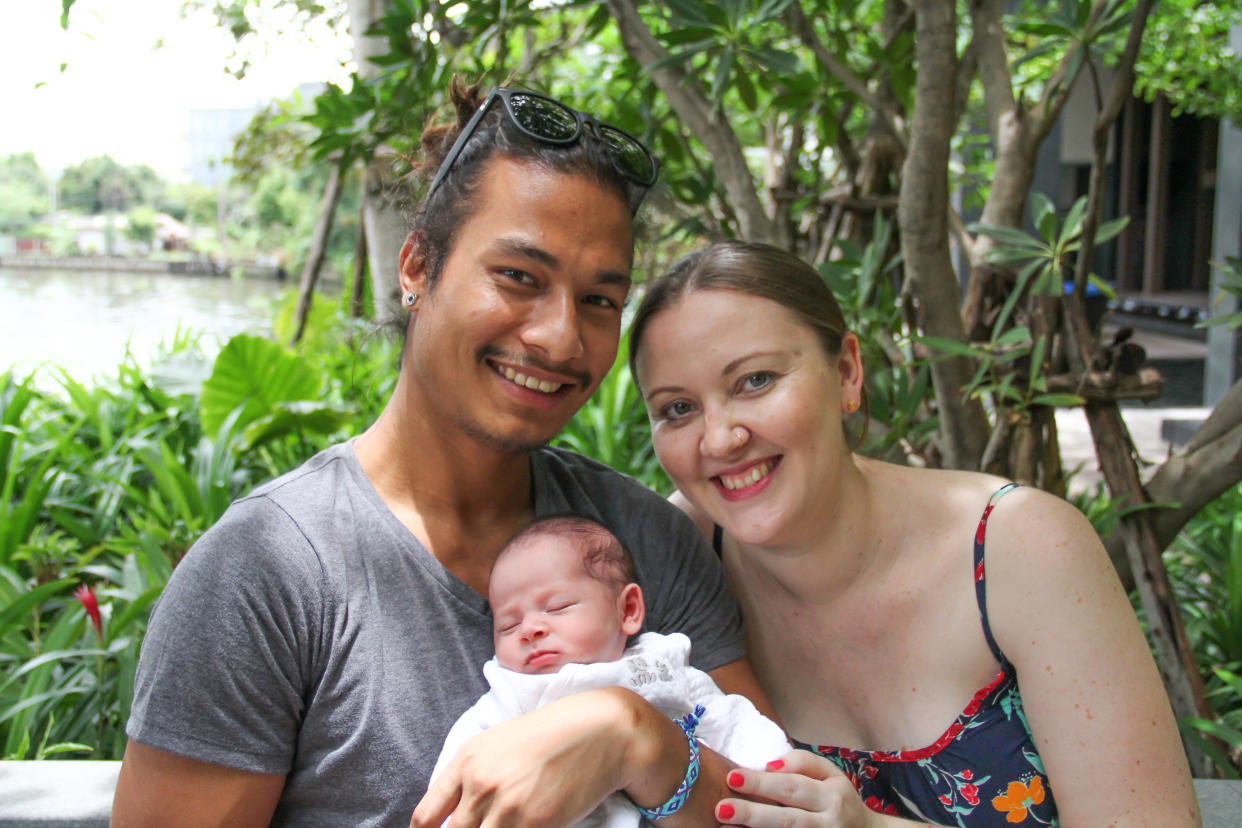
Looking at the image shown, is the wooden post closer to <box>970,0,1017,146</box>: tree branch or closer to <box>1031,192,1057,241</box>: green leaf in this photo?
<box>970,0,1017,146</box>: tree branch

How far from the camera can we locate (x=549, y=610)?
5.38ft

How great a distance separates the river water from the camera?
21.0 ft

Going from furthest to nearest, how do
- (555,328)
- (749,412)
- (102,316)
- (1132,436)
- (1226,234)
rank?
1. (102,316)
2. (1226,234)
3. (1132,436)
4. (749,412)
5. (555,328)

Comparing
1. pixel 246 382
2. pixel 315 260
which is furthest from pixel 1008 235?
pixel 315 260

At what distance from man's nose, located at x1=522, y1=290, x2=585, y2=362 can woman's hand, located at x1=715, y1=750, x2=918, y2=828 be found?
703 millimetres

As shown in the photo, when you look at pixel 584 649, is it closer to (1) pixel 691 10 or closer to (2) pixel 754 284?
(2) pixel 754 284

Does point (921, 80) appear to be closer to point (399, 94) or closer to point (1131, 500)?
point (1131, 500)

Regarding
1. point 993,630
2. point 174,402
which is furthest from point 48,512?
point 993,630

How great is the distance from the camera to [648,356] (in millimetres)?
1835

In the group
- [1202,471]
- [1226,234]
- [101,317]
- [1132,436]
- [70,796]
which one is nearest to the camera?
[70,796]

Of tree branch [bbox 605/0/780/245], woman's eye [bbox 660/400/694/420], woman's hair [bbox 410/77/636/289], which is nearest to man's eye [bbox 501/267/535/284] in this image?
woman's hair [bbox 410/77/636/289]

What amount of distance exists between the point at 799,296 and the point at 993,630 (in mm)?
659

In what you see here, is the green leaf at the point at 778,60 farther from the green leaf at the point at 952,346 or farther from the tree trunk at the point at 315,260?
the tree trunk at the point at 315,260

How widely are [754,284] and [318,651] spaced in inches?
37.0
